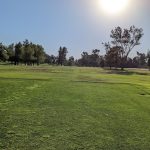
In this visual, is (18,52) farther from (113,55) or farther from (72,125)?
(72,125)

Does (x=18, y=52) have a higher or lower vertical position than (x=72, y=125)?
higher

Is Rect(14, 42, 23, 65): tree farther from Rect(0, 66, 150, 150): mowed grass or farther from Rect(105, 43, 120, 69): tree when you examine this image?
Rect(0, 66, 150, 150): mowed grass

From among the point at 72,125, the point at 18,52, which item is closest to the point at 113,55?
the point at 18,52

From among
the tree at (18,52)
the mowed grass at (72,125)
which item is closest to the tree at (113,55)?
the tree at (18,52)

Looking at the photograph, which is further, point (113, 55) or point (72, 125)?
point (113, 55)

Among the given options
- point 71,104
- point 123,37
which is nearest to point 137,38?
point 123,37

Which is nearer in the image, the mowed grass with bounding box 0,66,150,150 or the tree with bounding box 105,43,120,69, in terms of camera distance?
the mowed grass with bounding box 0,66,150,150

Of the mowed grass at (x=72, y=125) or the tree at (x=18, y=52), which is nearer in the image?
the mowed grass at (x=72, y=125)

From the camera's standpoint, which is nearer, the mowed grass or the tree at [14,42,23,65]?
the mowed grass

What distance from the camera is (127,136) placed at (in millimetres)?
11383

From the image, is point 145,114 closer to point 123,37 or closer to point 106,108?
point 106,108

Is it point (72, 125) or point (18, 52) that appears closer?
point (72, 125)

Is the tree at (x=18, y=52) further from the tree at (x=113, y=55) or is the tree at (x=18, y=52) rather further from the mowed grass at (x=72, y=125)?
the mowed grass at (x=72, y=125)

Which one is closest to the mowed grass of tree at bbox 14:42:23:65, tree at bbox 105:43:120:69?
tree at bbox 105:43:120:69
